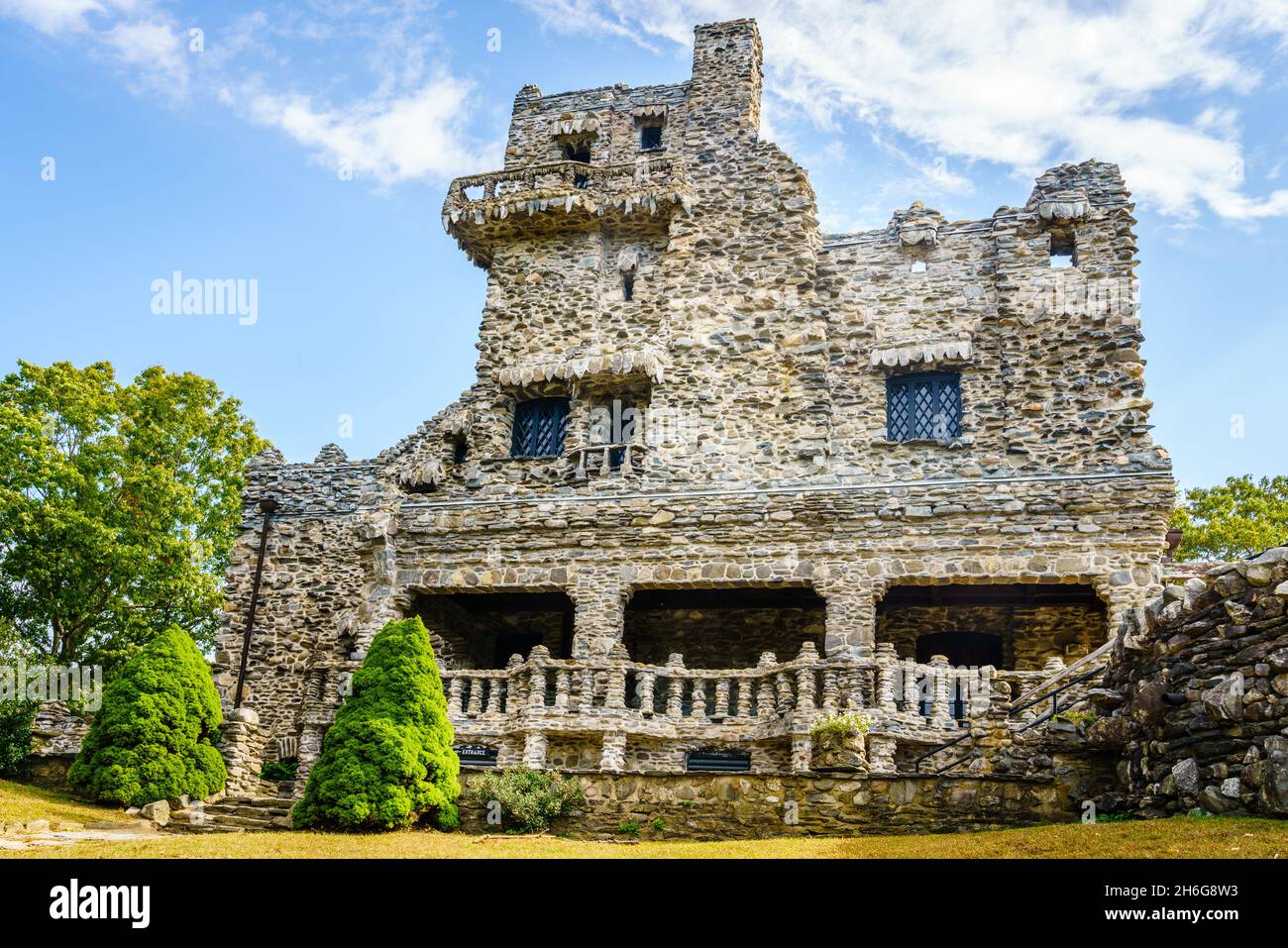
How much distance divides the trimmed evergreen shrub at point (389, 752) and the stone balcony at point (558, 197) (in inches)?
474

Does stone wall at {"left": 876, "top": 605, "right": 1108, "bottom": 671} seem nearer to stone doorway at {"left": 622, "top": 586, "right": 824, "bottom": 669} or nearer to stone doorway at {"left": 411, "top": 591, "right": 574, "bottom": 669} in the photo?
stone doorway at {"left": 622, "top": 586, "right": 824, "bottom": 669}

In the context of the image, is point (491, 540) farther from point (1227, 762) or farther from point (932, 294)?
point (1227, 762)

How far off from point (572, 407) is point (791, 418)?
4.58m

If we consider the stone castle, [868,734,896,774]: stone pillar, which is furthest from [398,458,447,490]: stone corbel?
[868,734,896,774]: stone pillar

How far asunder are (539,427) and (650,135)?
8.59 metres

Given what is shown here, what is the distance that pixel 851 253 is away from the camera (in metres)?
24.9

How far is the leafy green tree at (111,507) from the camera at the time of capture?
101ft

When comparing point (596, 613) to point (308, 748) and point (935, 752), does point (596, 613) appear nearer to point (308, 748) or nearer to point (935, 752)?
point (308, 748)

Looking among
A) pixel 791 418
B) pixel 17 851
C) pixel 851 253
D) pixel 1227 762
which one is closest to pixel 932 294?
pixel 851 253

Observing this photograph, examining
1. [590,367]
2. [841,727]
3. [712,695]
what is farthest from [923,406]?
[841,727]

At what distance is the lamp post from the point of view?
24.0 metres

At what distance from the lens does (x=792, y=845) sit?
492 inches

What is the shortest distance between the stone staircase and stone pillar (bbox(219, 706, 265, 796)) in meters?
2.33
